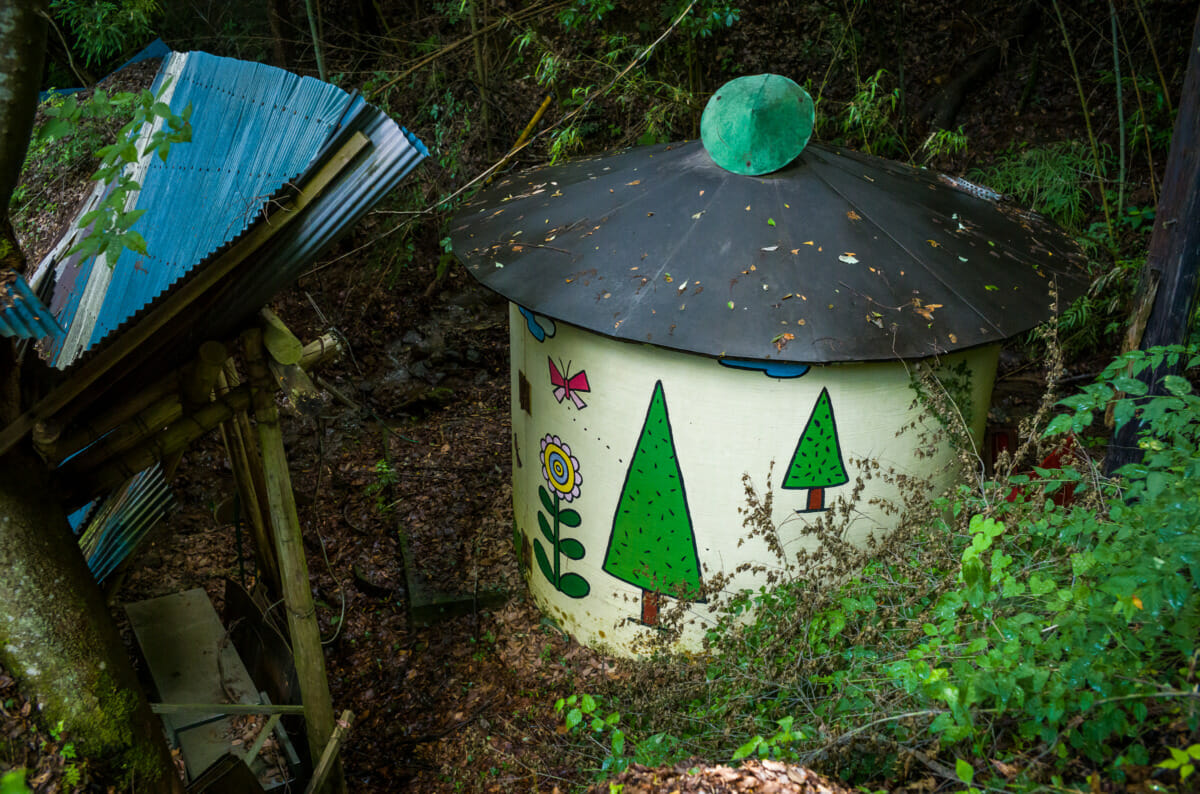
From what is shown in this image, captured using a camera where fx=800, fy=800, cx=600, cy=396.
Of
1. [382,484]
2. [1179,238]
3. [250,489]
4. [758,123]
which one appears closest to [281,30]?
[382,484]

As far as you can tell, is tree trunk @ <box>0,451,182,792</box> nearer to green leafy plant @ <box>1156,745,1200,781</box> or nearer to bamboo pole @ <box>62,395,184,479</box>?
bamboo pole @ <box>62,395,184,479</box>

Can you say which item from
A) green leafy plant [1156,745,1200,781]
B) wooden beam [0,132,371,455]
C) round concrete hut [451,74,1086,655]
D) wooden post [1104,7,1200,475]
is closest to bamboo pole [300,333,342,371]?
round concrete hut [451,74,1086,655]

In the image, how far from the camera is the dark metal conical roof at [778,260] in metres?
4.27

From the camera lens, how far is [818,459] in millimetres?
4695

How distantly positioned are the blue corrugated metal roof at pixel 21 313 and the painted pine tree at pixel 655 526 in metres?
3.02

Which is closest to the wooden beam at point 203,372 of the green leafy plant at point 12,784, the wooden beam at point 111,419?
the wooden beam at point 111,419

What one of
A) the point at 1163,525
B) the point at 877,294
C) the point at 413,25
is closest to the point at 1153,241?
the point at 877,294

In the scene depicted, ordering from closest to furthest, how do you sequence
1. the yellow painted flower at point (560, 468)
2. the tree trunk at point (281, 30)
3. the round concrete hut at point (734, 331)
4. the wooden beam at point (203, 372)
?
the wooden beam at point (203, 372)
the round concrete hut at point (734, 331)
the yellow painted flower at point (560, 468)
the tree trunk at point (281, 30)

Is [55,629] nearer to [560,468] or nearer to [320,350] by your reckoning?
[320,350]

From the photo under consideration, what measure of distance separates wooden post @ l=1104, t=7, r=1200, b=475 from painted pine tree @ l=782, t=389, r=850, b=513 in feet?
6.55

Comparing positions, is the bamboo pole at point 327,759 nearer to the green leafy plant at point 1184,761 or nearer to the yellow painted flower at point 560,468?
the yellow painted flower at point 560,468

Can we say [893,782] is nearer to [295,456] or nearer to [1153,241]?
[1153,241]

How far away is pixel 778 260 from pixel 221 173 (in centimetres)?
288

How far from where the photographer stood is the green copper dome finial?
4.92 metres
